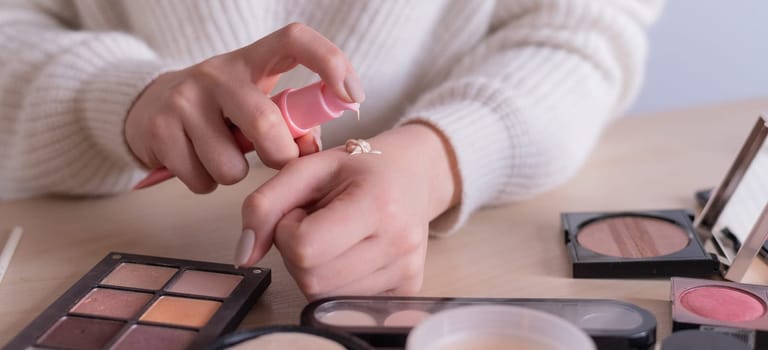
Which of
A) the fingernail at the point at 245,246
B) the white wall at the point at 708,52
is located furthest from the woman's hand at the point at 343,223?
the white wall at the point at 708,52

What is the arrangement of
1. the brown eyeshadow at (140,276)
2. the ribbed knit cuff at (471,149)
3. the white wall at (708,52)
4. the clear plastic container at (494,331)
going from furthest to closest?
the white wall at (708,52), the ribbed knit cuff at (471,149), the brown eyeshadow at (140,276), the clear plastic container at (494,331)

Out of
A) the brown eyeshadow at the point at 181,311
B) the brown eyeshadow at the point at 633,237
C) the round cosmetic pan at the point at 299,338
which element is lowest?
the brown eyeshadow at the point at 181,311

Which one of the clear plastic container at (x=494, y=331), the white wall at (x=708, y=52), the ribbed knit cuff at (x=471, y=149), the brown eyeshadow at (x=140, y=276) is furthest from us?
the white wall at (x=708, y=52)

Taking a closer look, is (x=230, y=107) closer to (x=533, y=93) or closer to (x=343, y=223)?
(x=343, y=223)

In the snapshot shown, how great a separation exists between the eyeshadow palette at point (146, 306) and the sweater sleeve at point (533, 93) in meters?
0.15

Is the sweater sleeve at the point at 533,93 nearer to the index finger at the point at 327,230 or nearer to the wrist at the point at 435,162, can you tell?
the wrist at the point at 435,162

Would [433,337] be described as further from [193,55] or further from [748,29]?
[748,29]

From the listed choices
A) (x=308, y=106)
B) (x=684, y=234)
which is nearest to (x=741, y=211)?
(x=684, y=234)

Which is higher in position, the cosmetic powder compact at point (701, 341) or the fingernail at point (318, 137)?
the cosmetic powder compact at point (701, 341)

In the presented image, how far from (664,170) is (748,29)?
405mm

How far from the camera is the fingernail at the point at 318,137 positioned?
46 centimetres

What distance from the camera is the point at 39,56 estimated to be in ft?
1.99

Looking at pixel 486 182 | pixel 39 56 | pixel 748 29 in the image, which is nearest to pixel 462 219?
pixel 486 182

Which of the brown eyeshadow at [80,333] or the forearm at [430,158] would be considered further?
the forearm at [430,158]
